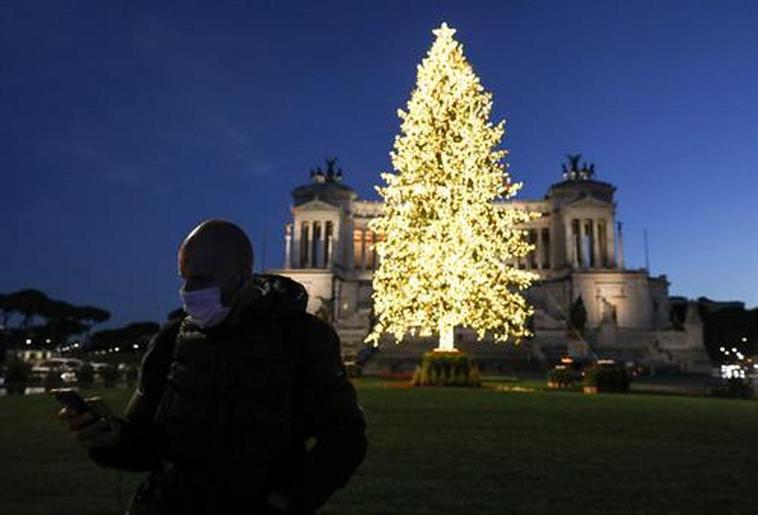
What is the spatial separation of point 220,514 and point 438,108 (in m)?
29.7

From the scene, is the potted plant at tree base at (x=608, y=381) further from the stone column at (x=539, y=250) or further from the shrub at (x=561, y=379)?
the stone column at (x=539, y=250)

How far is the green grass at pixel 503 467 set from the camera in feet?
24.1

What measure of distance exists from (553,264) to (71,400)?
98.7 m

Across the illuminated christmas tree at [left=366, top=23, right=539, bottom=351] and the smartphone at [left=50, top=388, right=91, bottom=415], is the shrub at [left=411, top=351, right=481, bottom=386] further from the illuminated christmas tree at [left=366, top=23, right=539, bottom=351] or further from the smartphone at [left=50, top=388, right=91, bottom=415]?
the smartphone at [left=50, top=388, right=91, bottom=415]

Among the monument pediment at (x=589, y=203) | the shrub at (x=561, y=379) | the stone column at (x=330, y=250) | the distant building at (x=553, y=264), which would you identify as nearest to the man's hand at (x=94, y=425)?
the shrub at (x=561, y=379)

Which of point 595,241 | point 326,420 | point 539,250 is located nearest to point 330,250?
point 539,250

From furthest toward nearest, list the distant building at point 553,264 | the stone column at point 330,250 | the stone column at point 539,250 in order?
the stone column at point 539,250, the stone column at point 330,250, the distant building at point 553,264

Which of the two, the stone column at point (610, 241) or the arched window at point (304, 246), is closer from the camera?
the stone column at point (610, 241)

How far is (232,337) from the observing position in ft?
9.71

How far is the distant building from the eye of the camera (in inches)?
3068

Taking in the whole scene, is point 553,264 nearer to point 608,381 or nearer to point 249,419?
point 608,381

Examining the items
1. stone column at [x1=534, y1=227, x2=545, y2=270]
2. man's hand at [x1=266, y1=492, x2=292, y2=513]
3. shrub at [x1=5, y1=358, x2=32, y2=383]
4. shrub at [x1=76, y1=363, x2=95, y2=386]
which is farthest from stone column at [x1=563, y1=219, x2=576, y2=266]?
man's hand at [x1=266, y1=492, x2=292, y2=513]

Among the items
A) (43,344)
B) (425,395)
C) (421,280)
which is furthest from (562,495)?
(43,344)

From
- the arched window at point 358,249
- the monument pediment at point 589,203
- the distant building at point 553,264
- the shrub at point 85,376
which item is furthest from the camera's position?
the arched window at point 358,249
